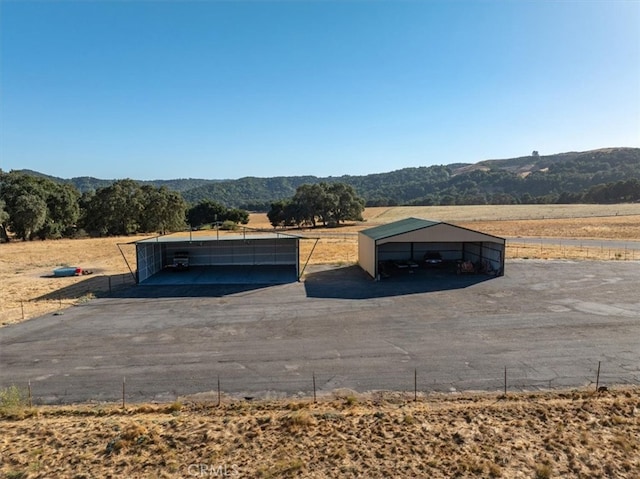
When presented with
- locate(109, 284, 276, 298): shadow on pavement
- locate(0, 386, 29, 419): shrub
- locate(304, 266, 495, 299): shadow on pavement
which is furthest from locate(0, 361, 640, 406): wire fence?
locate(109, 284, 276, 298): shadow on pavement

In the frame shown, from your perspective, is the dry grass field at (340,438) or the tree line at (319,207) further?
the tree line at (319,207)

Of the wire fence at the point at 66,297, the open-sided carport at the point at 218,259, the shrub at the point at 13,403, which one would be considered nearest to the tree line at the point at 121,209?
the open-sided carport at the point at 218,259

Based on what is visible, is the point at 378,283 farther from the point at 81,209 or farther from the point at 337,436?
the point at 81,209

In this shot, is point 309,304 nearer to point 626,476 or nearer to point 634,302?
point 626,476

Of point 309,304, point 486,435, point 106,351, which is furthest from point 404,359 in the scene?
point 106,351

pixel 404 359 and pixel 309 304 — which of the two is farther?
pixel 309 304

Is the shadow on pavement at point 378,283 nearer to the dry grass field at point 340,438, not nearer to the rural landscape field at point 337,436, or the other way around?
the rural landscape field at point 337,436

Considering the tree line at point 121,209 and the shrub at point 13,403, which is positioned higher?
the tree line at point 121,209
